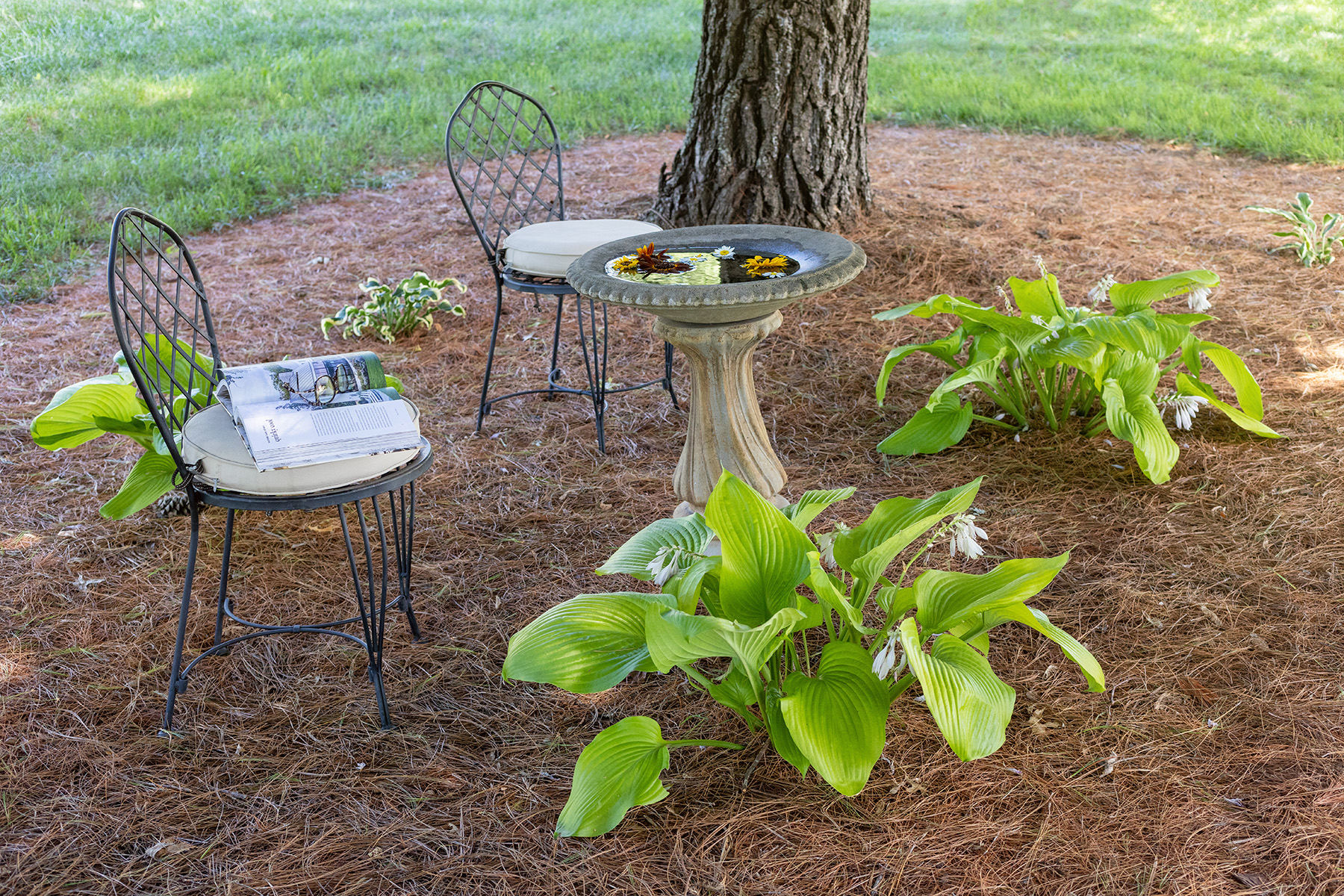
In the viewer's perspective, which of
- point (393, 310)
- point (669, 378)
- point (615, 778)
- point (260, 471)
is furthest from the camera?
point (393, 310)

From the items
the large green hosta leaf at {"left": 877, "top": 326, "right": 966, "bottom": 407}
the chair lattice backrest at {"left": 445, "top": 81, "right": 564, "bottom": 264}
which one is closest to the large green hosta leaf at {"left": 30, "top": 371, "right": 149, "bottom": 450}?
the large green hosta leaf at {"left": 877, "top": 326, "right": 966, "bottom": 407}

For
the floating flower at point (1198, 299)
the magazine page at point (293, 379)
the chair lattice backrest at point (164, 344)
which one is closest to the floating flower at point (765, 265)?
the magazine page at point (293, 379)

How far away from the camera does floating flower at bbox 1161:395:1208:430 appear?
9.27 feet

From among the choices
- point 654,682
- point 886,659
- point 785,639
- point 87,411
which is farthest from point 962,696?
point 87,411

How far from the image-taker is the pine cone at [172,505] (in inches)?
113

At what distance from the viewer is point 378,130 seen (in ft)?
23.6

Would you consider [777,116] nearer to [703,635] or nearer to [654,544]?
[654,544]

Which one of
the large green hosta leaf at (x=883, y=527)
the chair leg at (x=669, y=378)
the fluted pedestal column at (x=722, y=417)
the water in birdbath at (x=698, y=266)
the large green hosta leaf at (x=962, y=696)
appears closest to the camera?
the large green hosta leaf at (x=962, y=696)

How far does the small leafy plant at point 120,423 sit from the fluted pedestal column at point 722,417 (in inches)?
48.9

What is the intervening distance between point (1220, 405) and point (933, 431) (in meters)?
0.84

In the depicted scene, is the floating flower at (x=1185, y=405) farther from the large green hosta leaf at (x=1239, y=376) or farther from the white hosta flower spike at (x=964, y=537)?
the white hosta flower spike at (x=964, y=537)

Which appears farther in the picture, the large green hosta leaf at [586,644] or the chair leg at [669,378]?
the chair leg at [669,378]

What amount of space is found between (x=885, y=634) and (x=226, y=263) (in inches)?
172

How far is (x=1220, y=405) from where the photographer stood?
290 cm
